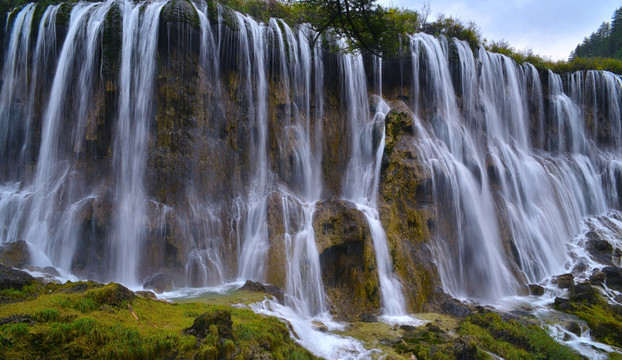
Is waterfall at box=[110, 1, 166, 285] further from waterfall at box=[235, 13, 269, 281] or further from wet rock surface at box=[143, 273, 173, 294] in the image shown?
waterfall at box=[235, 13, 269, 281]

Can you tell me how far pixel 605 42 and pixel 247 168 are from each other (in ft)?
182

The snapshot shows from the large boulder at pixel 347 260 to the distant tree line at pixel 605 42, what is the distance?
46025 millimetres

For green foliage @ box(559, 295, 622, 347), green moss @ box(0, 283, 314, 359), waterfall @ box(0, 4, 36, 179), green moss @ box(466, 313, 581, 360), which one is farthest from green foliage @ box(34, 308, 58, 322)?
waterfall @ box(0, 4, 36, 179)

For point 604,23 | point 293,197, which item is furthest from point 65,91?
point 604,23

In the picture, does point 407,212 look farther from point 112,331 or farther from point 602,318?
point 112,331

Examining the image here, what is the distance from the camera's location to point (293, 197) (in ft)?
50.3

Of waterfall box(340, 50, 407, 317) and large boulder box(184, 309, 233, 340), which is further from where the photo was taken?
waterfall box(340, 50, 407, 317)

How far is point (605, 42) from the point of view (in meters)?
48.8

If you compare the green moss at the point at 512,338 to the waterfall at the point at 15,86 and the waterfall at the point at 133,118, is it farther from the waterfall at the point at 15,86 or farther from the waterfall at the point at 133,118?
the waterfall at the point at 15,86

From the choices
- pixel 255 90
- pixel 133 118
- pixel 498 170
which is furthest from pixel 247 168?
pixel 498 170

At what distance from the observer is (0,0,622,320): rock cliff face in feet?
42.0

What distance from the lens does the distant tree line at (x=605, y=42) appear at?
46.7 metres

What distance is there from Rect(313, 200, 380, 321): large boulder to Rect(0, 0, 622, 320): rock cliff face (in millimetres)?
48

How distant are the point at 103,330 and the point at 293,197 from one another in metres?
10.6
